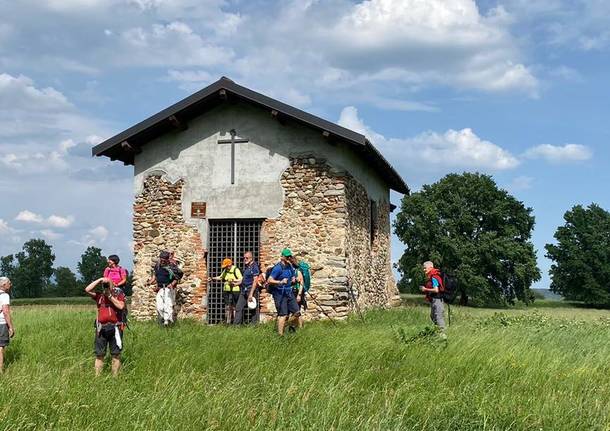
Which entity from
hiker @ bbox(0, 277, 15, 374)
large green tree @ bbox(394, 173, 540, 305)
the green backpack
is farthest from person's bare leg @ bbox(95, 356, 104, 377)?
large green tree @ bbox(394, 173, 540, 305)

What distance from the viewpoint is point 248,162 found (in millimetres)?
14648

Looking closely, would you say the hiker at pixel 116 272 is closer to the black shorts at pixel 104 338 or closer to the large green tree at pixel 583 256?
the black shorts at pixel 104 338

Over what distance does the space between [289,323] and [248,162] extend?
4.51 meters

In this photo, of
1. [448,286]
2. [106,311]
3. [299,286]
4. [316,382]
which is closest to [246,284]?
[299,286]

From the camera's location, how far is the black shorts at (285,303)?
11.0m

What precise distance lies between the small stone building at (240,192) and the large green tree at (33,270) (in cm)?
6647

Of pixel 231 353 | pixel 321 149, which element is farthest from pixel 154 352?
pixel 321 149

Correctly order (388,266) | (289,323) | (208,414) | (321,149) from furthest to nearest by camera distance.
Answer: (388,266)
(321,149)
(289,323)
(208,414)

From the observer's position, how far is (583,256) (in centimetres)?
4691

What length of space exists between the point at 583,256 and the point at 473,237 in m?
13.3

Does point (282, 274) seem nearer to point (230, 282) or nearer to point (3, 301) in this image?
point (230, 282)

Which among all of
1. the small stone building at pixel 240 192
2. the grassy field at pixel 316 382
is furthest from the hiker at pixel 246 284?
the grassy field at pixel 316 382

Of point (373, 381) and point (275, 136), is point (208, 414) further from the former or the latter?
point (275, 136)

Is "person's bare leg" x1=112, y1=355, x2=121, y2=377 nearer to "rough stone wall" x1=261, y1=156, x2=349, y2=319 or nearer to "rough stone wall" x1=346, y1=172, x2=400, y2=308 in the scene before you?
"rough stone wall" x1=261, y1=156, x2=349, y2=319
